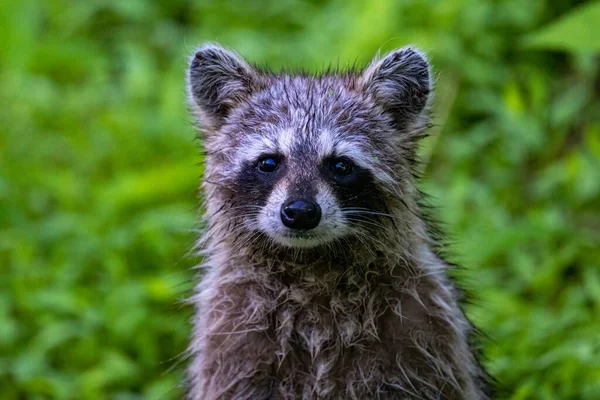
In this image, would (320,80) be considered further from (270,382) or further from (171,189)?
(171,189)

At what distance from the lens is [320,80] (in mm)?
4996

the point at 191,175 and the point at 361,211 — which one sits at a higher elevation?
the point at 361,211

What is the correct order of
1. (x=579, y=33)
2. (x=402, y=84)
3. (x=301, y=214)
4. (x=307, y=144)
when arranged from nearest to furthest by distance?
(x=301, y=214) → (x=307, y=144) → (x=402, y=84) → (x=579, y=33)

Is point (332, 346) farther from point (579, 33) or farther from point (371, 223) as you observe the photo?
point (579, 33)

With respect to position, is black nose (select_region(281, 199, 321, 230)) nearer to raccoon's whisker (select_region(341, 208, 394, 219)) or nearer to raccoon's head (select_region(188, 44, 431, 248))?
raccoon's head (select_region(188, 44, 431, 248))

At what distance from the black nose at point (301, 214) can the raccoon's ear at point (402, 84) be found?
2.74 feet

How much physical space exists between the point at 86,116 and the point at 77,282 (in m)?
2.31

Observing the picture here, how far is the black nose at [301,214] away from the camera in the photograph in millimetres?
4371

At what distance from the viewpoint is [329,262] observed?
4.70 m

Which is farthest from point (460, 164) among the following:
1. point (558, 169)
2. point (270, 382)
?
point (270, 382)

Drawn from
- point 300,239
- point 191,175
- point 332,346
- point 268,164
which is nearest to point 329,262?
point 300,239

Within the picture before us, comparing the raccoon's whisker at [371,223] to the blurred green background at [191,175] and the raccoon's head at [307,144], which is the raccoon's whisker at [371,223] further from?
the blurred green background at [191,175]

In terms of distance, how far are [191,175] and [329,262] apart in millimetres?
3258

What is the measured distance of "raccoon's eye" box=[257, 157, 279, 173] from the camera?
4.67 meters
